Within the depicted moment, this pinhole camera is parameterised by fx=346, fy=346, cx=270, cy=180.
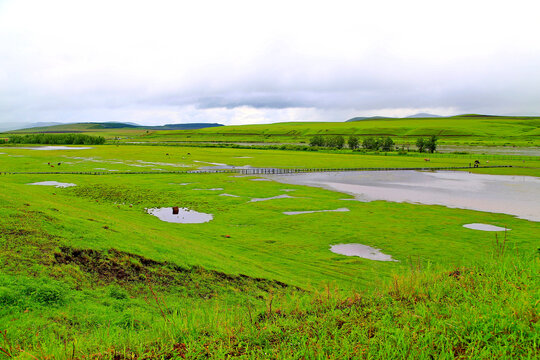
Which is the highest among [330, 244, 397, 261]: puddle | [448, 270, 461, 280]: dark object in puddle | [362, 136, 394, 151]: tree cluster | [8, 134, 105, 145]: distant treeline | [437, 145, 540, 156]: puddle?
[8, 134, 105, 145]: distant treeline

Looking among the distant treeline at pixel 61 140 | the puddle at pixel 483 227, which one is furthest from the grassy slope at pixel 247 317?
the distant treeline at pixel 61 140

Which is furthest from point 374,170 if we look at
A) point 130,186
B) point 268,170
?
point 130,186

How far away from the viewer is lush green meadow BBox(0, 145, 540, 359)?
5.31m

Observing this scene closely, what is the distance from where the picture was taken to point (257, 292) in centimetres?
1098

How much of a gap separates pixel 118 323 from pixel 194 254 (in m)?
6.09

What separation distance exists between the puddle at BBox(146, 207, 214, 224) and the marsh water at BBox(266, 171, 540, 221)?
16326 millimetres

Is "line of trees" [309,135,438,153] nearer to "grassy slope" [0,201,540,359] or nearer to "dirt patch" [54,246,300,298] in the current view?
"dirt patch" [54,246,300,298]

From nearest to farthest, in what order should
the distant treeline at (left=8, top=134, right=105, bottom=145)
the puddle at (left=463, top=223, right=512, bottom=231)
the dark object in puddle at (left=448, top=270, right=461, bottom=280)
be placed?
the dark object in puddle at (left=448, top=270, right=461, bottom=280), the puddle at (left=463, top=223, right=512, bottom=231), the distant treeline at (left=8, top=134, right=105, bottom=145)

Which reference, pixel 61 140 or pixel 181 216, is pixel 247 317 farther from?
pixel 61 140

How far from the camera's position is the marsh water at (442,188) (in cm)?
3161

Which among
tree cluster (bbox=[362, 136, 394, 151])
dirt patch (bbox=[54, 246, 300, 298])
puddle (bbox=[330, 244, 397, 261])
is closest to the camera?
dirt patch (bbox=[54, 246, 300, 298])

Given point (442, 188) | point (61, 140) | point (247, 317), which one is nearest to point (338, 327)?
point (247, 317)

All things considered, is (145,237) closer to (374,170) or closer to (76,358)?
(76,358)

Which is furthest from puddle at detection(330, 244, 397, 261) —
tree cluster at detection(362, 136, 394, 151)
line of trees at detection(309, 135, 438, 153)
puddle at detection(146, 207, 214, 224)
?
tree cluster at detection(362, 136, 394, 151)
